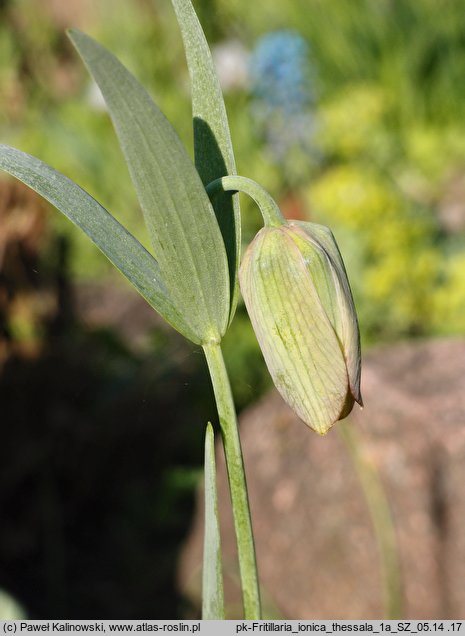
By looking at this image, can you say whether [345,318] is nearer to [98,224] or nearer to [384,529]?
[98,224]

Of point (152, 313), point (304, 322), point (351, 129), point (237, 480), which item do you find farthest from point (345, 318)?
point (351, 129)

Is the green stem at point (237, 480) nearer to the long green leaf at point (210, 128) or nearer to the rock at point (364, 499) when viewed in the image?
the long green leaf at point (210, 128)

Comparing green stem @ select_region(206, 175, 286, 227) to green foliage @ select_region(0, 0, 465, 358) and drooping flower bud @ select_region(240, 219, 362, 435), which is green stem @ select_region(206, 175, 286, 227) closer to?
drooping flower bud @ select_region(240, 219, 362, 435)

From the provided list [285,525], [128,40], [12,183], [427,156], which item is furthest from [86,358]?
[128,40]

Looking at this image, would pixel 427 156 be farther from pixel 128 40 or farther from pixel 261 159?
pixel 128 40

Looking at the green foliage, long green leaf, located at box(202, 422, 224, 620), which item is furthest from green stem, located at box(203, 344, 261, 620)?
the green foliage

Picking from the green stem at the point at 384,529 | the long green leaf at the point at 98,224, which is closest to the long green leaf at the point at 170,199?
the long green leaf at the point at 98,224
